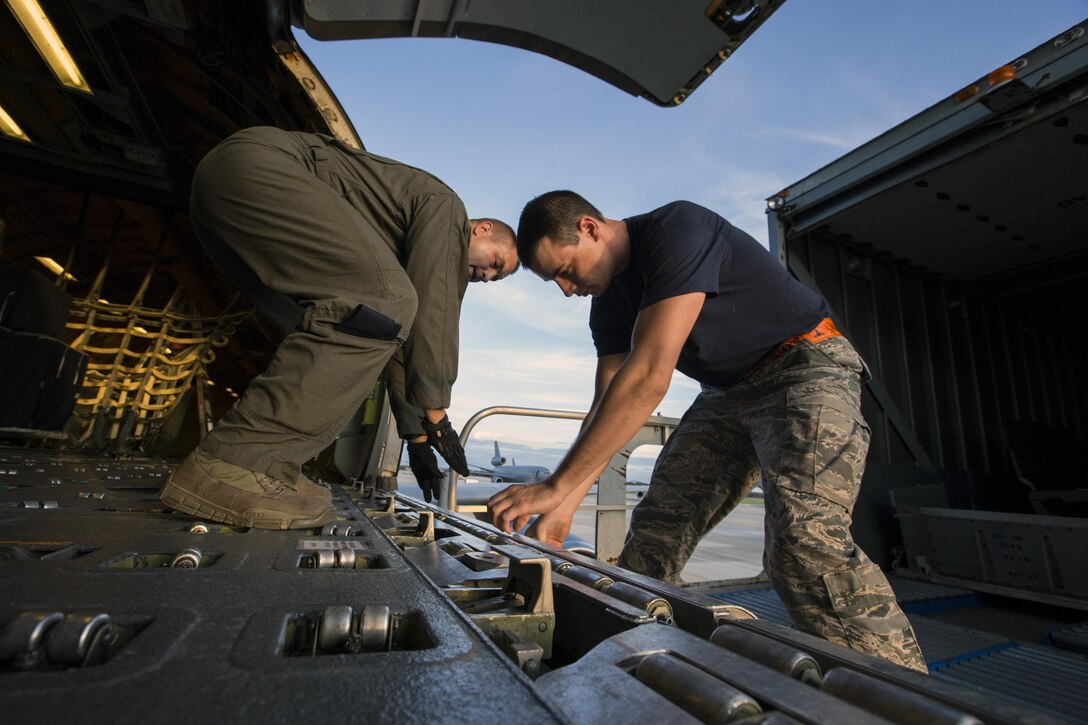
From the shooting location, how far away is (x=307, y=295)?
1.56 meters

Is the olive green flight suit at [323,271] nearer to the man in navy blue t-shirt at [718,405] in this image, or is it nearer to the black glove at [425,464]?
the man in navy blue t-shirt at [718,405]

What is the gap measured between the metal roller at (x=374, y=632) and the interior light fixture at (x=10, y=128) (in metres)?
5.28

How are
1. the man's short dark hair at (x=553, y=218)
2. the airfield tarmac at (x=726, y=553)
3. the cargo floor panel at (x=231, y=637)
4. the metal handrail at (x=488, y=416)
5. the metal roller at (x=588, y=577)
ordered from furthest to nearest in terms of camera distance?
the airfield tarmac at (x=726, y=553), the metal handrail at (x=488, y=416), the man's short dark hair at (x=553, y=218), the metal roller at (x=588, y=577), the cargo floor panel at (x=231, y=637)

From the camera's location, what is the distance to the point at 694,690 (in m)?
0.46

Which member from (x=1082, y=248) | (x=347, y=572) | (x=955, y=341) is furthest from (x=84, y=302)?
(x=1082, y=248)

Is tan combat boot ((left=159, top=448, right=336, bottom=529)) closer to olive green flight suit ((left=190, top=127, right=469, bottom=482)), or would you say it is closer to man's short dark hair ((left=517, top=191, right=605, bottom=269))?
olive green flight suit ((left=190, top=127, right=469, bottom=482))

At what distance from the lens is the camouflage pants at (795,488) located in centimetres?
136

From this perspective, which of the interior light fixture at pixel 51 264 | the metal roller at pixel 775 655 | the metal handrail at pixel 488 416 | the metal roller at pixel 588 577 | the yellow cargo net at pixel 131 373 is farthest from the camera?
Answer: the interior light fixture at pixel 51 264

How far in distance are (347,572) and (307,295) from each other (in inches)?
37.6

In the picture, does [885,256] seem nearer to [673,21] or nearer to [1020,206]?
[1020,206]

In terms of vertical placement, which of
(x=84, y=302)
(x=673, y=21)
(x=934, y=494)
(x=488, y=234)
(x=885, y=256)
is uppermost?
(x=885, y=256)

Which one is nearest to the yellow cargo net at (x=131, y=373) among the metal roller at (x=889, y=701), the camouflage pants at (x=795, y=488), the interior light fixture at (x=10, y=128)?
the interior light fixture at (x=10, y=128)

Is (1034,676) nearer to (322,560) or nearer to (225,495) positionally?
(322,560)

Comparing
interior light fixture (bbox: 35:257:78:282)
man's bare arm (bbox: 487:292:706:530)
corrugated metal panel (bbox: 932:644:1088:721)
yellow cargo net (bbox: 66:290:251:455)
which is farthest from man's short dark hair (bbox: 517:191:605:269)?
interior light fixture (bbox: 35:257:78:282)
